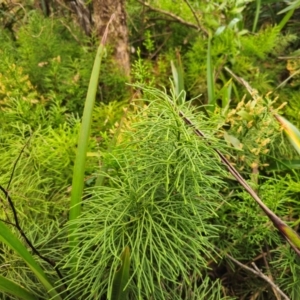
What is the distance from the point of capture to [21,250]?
0.55 metres

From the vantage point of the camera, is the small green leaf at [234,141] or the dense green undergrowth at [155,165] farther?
the small green leaf at [234,141]

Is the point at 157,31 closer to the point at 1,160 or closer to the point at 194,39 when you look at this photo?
the point at 194,39

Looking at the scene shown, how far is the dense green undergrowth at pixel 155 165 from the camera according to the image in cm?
54

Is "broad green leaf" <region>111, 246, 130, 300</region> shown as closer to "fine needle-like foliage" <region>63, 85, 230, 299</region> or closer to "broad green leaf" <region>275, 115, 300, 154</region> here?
"fine needle-like foliage" <region>63, 85, 230, 299</region>

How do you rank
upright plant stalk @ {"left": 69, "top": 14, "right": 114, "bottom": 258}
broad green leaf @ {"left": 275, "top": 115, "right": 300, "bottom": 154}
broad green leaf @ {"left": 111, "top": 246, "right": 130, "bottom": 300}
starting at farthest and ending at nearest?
1. broad green leaf @ {"left": 275, "top": 115, "right": 300, "bottom": 154}
2. upright plant stalk @ {"left": 69, "top": 14, "right": 114, "bottom": 258}
3. broad green leaf @ {"left": 111, "top": 246, "right": 130, "bottom": 300}

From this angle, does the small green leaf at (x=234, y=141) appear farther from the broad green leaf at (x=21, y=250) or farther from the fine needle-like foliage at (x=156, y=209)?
the broad green leaf at (x=21, y=250)

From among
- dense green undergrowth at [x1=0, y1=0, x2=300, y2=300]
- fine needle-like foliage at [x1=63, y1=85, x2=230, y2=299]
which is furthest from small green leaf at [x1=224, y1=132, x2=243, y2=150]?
fine needle-like foliage at [x1=63, y1=85, x2=230, y2=299]

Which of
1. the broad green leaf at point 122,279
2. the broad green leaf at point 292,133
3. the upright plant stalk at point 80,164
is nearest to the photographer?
the broad green leaf at point 122,279

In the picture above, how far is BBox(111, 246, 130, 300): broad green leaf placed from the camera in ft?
1.65

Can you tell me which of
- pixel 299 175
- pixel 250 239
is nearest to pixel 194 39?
pixel 299 175

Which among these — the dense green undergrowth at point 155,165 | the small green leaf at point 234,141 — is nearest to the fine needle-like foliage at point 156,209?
the dense green undergrowth at point 155,165

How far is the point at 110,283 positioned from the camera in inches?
21.4

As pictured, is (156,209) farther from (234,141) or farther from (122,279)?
(234,141)

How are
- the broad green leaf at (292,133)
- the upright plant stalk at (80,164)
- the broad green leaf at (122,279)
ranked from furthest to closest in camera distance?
1. the broad green leaf at (292,133)
2. the upright plant stalk at (80,164)
3. the broad green leaf at (122,279)
